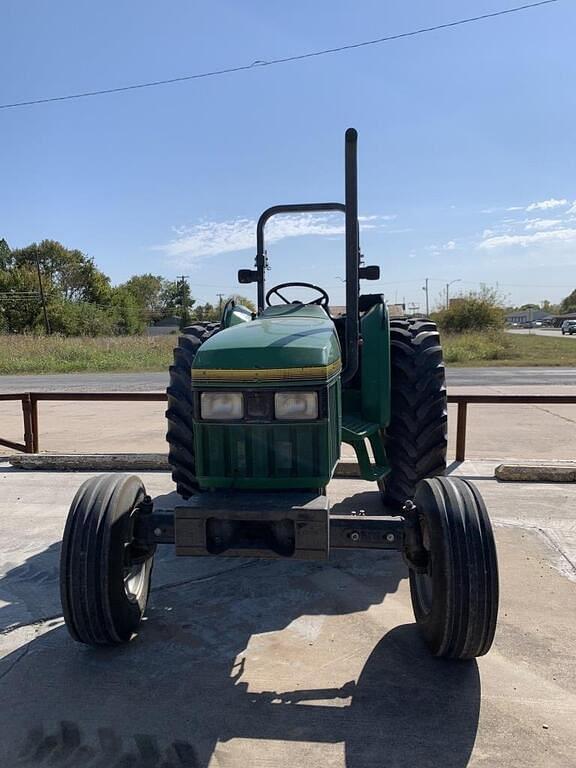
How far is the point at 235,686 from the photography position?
2838 mm

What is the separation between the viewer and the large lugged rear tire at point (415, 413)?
4.41 metres

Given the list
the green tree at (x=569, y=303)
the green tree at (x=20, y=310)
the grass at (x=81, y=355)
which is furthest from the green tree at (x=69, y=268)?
the green tree at (x=569, y=303)

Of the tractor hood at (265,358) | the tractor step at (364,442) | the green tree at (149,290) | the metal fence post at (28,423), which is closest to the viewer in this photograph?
the tractor hood at (265,358)

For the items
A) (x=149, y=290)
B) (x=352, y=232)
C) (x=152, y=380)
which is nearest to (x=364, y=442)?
(x=352, y=232)

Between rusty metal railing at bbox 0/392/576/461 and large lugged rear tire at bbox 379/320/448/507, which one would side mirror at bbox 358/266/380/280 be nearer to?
large lugged rear tire at bbox 379/320/448/507

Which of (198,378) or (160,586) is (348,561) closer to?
(160,586)

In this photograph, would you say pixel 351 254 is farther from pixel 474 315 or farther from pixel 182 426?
pixel 474 315

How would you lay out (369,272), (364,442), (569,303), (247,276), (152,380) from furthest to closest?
(569,303) → (152,380) → (247,276) → (369,272) → (364,442)

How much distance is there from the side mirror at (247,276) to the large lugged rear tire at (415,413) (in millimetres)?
1383

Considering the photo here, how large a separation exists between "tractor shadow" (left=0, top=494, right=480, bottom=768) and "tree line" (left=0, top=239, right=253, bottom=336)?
16.7 m

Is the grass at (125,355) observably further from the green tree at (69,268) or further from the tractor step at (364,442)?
the green tree at (69,268)

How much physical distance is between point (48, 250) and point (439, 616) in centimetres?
6604

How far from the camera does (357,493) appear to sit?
5.84 metres

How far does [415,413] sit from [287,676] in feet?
6.95
